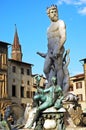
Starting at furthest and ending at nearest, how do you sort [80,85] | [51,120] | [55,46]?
[80,85] → [55,46] → [51,120]

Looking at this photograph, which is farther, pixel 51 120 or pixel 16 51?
pixel 16 51

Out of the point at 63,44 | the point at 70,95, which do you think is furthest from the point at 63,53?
the point at 70,95

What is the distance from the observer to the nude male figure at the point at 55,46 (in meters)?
16.3

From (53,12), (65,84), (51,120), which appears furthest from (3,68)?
(51,120)

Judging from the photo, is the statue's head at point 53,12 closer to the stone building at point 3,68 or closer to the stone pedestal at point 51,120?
the stone pedestal at point 51,120

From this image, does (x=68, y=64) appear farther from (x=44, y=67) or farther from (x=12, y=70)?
(x=12, y=70)

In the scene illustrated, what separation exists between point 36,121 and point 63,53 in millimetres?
5642

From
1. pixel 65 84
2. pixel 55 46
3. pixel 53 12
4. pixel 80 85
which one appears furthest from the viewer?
pixel 80 85

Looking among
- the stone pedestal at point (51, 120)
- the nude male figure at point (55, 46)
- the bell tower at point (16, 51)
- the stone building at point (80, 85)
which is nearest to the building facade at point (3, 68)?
the stone building at point (80, 85)

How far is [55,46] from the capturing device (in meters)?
16.5

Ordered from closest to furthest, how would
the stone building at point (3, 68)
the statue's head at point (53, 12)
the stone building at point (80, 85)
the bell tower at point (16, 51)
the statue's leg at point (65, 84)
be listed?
the statue's leg at point (65, 84), the statue's head at point (53, 12), the stone building at point (3, 68), the stone building at point (80, 85), the bell tower at point (16, 51)

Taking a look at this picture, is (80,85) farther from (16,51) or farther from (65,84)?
(65,84)

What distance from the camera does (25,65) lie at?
70.9m

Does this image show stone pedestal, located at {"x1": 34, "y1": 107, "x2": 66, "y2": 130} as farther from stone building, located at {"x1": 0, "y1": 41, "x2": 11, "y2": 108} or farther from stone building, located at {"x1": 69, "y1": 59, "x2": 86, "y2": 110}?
stone building, located at {"x1": 69, "y1": 59, "x2": 86, "y2": 110}
